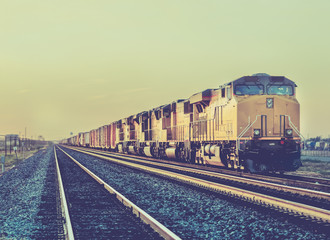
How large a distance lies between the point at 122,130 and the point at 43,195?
30.9 meters

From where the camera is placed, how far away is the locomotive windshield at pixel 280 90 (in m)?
15.1

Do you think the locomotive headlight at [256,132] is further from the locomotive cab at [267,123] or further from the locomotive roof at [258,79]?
the locomotive roof at [258,79]

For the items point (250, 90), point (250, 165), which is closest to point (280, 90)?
point (250, 90)

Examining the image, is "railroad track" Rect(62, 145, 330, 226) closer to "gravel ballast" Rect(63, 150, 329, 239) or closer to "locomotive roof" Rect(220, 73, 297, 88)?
"gravel ballast" Rect(63, 150, 329, 239)

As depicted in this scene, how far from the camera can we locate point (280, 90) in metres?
15.2

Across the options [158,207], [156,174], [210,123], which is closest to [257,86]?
[210,123]

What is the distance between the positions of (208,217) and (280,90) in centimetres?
896

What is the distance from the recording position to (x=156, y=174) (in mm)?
16516

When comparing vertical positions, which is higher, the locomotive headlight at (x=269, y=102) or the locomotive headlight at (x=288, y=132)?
the locomotive headlight at (x=269, y=102)

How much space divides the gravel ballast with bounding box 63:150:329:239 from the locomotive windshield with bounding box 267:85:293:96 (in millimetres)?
5830

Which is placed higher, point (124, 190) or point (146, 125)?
point (146, 125)

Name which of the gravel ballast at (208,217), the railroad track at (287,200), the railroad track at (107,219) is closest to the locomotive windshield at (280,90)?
the railroad track at (287,200)

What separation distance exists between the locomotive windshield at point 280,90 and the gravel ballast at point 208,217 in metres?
5.83

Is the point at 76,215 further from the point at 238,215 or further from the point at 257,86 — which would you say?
the point at 257,86
